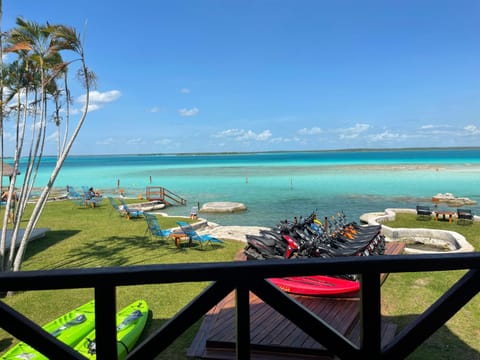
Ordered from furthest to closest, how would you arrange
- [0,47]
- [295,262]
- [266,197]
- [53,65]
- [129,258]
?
[266,197] < [129,258] < [53,65] < [0,47] < [295,262]

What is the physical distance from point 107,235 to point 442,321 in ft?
40.1

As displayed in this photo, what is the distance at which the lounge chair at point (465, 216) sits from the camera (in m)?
13.6

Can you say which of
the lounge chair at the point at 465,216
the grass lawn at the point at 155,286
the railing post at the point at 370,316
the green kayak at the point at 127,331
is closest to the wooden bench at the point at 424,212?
the grass lawn at the point at 155,286

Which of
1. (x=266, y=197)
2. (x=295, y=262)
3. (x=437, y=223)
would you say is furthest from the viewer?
(x=266, y=197)

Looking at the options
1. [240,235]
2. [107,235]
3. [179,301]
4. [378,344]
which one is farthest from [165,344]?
[107,235]

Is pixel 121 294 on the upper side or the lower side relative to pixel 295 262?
lower

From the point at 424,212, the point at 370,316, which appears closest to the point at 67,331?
the point at 370,316

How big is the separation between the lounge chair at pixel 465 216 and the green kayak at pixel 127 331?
1338 centimetres

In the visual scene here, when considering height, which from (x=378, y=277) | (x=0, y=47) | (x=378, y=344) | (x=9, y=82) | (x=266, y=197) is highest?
(x=0, y=47)

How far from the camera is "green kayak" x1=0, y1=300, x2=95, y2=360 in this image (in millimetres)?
3851

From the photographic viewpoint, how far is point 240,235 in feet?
39.7

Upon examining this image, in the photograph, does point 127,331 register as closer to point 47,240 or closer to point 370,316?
point 370,316

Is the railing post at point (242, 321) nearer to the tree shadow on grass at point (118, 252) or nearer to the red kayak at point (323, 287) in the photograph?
the red kayak at point (323, 287)

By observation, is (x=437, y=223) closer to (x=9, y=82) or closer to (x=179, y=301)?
(x=179, y=301)
